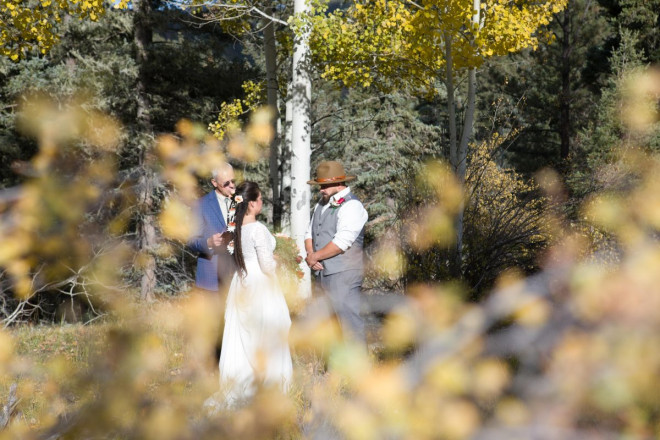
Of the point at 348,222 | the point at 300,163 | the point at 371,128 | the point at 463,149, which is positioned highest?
the point at 371,128

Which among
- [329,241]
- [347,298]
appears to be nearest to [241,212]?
[329,241]

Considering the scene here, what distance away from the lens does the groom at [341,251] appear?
13.4 ft

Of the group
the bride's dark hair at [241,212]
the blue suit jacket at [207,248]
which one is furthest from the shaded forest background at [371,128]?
the bride's dark hair at [241,212]

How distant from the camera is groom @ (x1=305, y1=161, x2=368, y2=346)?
4070 millimetres

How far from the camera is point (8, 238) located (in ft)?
3.43

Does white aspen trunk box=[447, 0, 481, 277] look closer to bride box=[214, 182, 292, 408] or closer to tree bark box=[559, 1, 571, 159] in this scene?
bride box=[214, 182, 292, 408]

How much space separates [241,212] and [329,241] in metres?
0.77

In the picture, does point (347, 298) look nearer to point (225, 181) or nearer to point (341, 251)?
point (341, 251)

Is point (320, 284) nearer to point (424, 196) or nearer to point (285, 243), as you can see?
point (424, 196)

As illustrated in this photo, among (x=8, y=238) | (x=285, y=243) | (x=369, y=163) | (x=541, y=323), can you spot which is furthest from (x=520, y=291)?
(x=369, y=163)

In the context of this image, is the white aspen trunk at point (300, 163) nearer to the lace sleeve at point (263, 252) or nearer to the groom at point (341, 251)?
the groom at point (341, 251)

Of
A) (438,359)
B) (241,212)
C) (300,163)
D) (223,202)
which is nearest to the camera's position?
(438,359)

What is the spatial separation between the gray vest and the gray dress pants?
0.05m

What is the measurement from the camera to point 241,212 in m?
3.87
